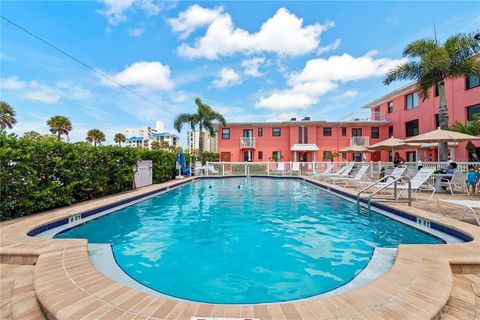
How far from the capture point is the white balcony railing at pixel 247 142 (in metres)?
29.1

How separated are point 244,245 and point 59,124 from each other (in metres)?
45.5

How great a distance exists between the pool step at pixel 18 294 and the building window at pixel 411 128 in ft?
91.1

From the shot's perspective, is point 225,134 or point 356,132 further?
point 225,134

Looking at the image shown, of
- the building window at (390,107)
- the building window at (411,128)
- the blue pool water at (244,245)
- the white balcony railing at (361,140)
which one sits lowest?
the blue pool water at (244,245)

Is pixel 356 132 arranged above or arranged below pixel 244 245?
above

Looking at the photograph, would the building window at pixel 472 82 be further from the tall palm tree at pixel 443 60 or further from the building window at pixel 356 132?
the building window at pixel 356 132

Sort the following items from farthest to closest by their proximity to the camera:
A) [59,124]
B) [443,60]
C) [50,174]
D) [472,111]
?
[59,124]
[472,111]
[443,60]
[50,174]

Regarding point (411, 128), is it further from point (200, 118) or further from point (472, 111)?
point (200, 118)

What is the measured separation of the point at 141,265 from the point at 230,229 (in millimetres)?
2268

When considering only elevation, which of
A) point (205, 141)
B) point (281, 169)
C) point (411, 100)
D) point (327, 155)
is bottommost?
point (281, 169)

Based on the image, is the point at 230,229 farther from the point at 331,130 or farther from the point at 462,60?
the point at 331,130

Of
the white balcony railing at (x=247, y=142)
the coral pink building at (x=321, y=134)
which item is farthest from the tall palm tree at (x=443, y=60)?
the white balcony railing at (x=247, y=142)

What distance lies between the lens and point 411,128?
77.7 ft

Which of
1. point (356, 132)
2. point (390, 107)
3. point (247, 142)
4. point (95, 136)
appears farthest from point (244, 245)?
point (95, 136)
